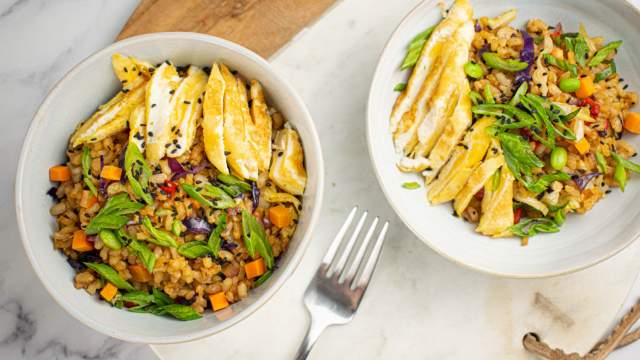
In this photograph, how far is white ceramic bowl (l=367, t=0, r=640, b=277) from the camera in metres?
2.98

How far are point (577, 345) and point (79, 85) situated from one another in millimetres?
2848

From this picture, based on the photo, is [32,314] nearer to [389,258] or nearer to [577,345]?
[389,258]

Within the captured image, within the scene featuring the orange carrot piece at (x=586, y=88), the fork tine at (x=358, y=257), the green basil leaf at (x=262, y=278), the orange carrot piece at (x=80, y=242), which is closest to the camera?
the orange carrot piece at (x=80, y=242)

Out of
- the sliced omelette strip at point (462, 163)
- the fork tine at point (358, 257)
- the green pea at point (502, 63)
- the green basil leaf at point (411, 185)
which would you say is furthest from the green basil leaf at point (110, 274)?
the green pea at point (502, 63)

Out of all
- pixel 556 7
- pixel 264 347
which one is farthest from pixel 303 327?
pixel 556 7

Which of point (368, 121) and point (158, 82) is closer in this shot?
point (158, 82)

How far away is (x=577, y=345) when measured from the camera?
3371mm

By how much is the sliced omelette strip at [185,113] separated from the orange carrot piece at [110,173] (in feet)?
0.77

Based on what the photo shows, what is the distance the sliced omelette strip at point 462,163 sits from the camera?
2.96 metres

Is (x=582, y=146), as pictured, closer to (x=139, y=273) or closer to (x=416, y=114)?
(x=416, y=114)

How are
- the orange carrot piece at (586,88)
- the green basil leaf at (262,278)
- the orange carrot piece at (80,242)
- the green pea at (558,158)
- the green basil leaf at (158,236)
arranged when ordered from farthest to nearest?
the orange carrot piece at (586,88), the green pea at (558,158), the green basil leaf at (262,278), the orange carrot piece at (80,242), the green basil leaf at (158,236)

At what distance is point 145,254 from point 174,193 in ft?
0.94

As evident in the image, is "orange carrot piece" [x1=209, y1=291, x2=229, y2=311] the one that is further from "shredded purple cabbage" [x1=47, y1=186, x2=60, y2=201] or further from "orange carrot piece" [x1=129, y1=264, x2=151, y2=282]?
"shredded purple cabbage" [x1=47, y1=186, x2=60, y2=201]

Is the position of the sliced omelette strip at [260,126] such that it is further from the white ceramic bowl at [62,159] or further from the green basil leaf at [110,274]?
the green basil leaf at [110,274]
